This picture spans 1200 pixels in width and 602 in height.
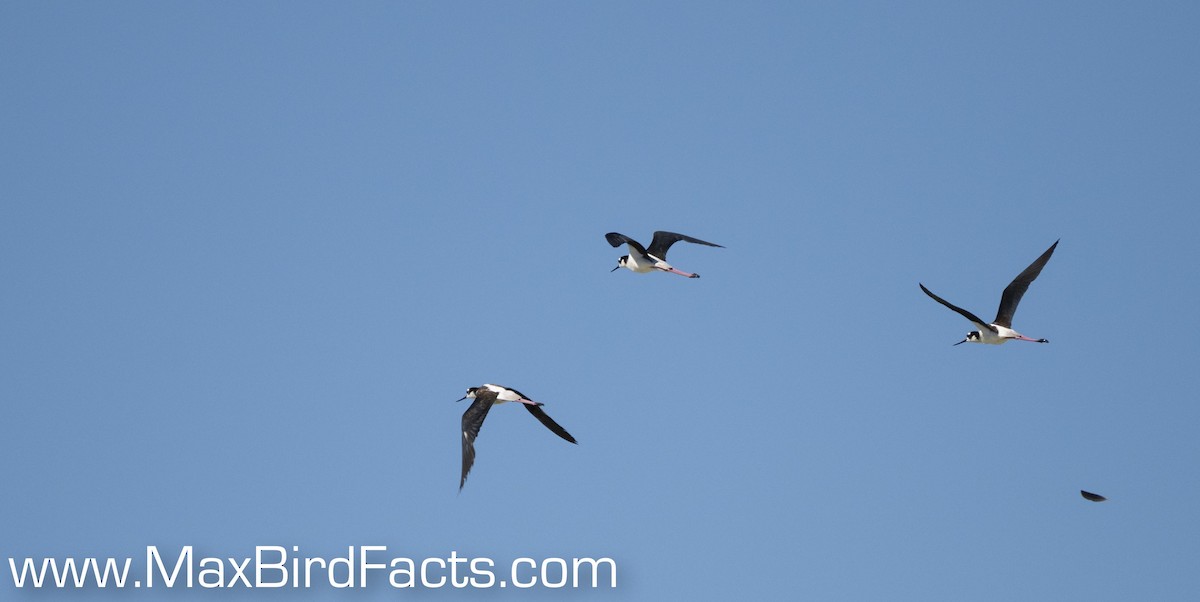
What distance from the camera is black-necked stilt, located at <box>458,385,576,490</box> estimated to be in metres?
21.5

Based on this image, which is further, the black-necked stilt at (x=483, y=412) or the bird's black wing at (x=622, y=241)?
the bird's black wing at (x=622, y=241)

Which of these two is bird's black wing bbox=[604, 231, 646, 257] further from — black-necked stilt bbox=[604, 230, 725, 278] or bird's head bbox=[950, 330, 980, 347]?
bird's head bbox=[950, 330, 980, 347]

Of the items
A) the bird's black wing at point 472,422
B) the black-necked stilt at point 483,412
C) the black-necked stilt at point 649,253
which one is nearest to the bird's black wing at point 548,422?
the black-necked stilt at point 483,412

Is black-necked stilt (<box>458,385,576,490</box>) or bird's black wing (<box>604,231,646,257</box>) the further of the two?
bird's black wing (<box>604,231,646,257</box>)

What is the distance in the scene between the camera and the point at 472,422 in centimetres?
2217

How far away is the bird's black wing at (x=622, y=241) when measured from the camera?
2869 cm

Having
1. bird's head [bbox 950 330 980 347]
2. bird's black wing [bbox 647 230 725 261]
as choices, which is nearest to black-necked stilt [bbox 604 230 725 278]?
bird's black wing [bbox 647 230 725 261]

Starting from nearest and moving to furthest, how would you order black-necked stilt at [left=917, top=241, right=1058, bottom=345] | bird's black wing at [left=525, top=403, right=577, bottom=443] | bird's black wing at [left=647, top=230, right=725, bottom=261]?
bird's black wing at [left=525, top=403, right=577, bottom=443] → black-necked stilt at [left=917, top=241, right=1058, bottom=345] → bird's black wing at [left=647, top=230, right=725, bottom=261]

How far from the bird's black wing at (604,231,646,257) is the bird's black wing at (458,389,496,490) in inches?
256

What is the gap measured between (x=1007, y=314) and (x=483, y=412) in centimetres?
1237

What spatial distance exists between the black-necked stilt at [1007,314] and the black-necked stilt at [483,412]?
982 centimetres

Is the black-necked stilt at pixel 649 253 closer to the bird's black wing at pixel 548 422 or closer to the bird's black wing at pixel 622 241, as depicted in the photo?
the bird's black wing at pixel 622 241

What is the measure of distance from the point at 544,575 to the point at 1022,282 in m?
12.5

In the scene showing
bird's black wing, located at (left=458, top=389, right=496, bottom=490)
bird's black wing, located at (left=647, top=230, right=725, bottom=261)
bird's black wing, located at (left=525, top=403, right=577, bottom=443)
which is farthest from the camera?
bird's black wing, located at (left=647, top=230, right=725, bottom=261)
